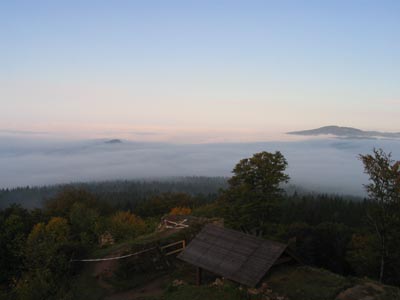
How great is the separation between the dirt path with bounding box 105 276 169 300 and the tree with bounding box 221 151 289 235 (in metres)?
10.7

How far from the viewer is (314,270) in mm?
19750

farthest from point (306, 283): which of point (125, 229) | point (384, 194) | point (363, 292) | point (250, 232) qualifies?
point (125, 229)

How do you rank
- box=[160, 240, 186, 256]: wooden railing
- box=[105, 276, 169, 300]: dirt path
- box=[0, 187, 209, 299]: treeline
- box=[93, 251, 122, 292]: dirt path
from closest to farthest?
box=[105, 276, 169, 300]: dirt path
box=[0, 187, 209, 299]: treeline
box=[93, 251, 122, 292]: dirt path
box=[160, 240, 186, 256]: wooden railing

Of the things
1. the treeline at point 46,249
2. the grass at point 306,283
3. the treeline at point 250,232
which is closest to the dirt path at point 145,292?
the treeline at point 250,232

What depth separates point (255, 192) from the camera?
33.1 meters

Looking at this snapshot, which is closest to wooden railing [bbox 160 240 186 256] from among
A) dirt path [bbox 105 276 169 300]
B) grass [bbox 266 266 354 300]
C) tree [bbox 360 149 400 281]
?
dirt path [bbox 105 276 169 300]

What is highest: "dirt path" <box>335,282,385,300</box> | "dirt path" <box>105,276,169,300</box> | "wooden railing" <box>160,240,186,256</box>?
"dirt path" <box>335,282,385,300</box>

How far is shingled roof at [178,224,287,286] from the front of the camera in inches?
700

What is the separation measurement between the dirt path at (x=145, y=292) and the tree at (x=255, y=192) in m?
10.7

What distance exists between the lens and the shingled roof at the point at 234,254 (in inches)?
700

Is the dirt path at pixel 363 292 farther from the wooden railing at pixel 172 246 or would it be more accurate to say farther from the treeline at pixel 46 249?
the treeline at pixel 46 249

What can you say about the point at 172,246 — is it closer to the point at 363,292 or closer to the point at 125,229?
the point at 363,292

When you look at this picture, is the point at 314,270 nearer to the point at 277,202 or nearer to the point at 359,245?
the point at 277,202

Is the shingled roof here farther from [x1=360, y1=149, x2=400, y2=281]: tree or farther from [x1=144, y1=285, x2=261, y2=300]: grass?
[x1=360, y1=149, x2=400, y2=281]: tree
